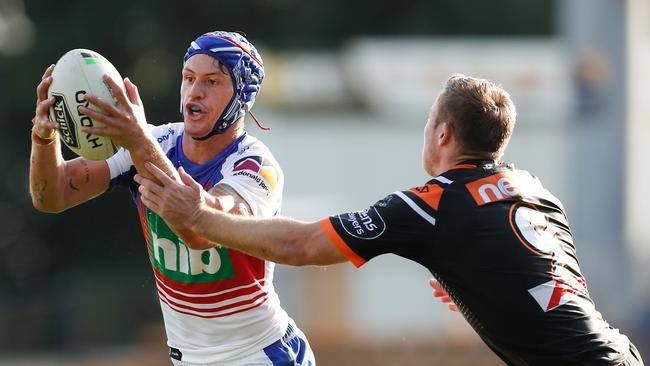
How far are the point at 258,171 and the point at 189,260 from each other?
25.7 inches

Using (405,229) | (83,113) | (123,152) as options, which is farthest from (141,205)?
(405,229)

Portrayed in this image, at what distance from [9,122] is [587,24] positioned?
16479 mm

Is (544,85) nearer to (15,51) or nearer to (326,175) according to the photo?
(326,175)

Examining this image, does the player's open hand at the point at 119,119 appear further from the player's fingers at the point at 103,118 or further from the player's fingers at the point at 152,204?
the player's fingers at the point at 152,204

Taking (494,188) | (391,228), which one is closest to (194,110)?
(391,228)

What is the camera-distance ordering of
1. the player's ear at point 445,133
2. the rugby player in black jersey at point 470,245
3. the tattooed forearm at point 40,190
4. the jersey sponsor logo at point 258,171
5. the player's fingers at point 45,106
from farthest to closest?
1. the tattooed forearm at point 40,190
2. the jersey sponsor logo at point 258,171
3. the player's ear at point 445,133
4. the player's fingers at point 45,106
5. the rugby player in black jersey at point 470,245

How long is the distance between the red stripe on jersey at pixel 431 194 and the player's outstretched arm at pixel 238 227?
53cm

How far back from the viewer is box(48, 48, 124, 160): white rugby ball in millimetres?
6496

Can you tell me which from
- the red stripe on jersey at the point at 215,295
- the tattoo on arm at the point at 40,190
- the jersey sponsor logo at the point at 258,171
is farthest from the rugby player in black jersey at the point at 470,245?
the tattoo on arm at the point at 40,190

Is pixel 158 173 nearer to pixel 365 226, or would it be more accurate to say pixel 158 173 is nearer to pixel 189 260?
pixel 189 260

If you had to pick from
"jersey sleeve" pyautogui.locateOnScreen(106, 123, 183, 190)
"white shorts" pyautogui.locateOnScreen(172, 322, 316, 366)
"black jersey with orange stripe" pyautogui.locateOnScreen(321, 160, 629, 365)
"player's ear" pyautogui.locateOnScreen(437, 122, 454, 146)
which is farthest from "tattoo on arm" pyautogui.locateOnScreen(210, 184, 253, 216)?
"player's ear" pyautogui.locateOnScreen(437, 122, 454, 146)

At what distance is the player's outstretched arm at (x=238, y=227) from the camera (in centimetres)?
638

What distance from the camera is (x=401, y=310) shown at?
25156 millimetres

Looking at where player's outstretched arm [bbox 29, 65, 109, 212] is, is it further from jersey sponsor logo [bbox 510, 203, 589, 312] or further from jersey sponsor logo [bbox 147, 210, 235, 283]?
jersey sponsor logo [bbox 510, 203, 589, 312]
